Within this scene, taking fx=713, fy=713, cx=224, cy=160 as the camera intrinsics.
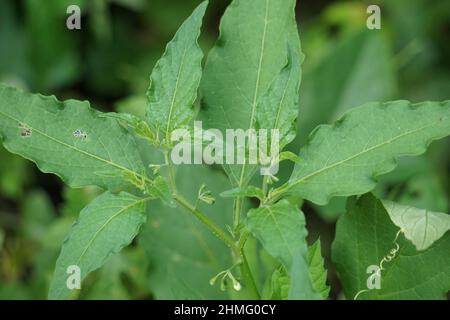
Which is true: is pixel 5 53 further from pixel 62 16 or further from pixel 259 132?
pixel 259 132

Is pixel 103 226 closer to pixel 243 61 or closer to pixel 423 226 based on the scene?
pixel 243 61

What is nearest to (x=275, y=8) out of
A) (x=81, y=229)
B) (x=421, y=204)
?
(x=81, y=229)

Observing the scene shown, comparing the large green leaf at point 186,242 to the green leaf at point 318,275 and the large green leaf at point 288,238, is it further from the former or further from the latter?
the large green leaf at point 288,238

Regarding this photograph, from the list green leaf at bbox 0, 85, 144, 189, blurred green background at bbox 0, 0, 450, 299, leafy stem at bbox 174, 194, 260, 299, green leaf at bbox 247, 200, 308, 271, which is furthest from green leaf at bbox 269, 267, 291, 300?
blurred green background at bbox 0, 0, 450, 299

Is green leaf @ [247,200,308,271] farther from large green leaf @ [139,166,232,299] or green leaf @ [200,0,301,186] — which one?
large green leaf @ [139,166,232,299]

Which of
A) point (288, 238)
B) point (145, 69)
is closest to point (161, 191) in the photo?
point (288, 238)

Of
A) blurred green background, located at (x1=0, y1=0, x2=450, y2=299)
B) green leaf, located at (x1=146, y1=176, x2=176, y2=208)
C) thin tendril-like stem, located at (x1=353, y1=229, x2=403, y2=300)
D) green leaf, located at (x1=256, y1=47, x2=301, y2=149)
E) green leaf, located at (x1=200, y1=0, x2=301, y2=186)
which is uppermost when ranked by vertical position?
blurred green background, located at (x1=0, y1=0, x2=450, y2=299)
